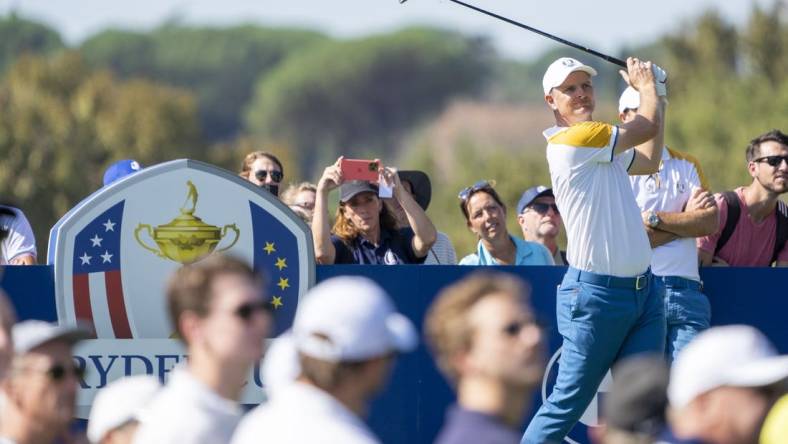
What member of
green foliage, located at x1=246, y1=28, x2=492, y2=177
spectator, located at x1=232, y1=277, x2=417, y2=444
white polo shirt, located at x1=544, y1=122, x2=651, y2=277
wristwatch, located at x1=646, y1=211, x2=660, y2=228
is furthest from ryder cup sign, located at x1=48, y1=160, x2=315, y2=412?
green foliage, located at x1=246, y1=28, x2=492, y2=177

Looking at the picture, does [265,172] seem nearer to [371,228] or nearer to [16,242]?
[371,228]

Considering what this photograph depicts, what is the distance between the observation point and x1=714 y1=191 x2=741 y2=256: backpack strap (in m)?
9.10

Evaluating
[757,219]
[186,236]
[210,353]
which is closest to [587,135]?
[757,219]

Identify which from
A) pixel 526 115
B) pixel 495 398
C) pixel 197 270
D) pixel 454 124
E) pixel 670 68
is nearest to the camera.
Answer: pixel 495 398

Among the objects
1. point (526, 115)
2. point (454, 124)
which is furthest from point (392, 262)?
point (454, 124)

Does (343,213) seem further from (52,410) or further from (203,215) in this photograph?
(52,410)

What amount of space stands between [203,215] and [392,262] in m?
1.14

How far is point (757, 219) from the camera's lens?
9.14 m

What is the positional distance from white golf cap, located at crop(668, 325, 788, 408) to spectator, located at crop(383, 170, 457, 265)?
4283 mm

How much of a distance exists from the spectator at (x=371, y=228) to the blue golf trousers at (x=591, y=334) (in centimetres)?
127

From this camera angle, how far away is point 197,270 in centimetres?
491

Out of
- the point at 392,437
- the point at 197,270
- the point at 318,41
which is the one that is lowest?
the point at 392,437

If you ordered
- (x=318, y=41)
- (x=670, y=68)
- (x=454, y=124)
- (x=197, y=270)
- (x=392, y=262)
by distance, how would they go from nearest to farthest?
(x=197, y=270)
(x=392, y=262)
(x=670, y=68)
(x=454, y=124)
(x=318, y=41)

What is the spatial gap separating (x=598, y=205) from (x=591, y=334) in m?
0.59
